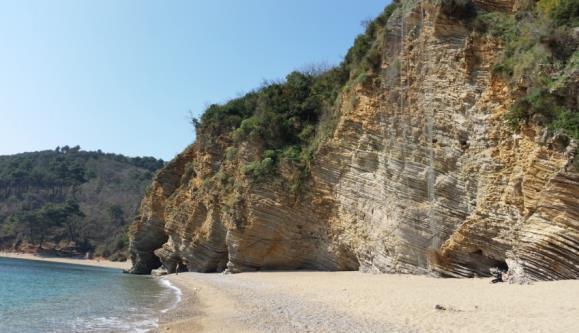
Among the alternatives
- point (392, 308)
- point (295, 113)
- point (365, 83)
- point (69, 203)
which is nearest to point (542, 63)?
point (365, 83)

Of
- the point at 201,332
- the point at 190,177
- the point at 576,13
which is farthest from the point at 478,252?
the point at 190,177

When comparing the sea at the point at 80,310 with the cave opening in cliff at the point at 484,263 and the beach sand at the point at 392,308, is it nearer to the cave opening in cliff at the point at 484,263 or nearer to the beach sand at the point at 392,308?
the beach sand at the point at 392,308

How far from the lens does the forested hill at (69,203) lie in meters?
73.9

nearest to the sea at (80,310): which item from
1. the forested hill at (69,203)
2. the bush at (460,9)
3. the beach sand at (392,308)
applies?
the beach sand at (392,308)

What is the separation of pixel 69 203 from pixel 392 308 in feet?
249

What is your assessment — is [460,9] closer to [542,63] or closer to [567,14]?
[567,14]

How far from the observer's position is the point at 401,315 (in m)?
10.1

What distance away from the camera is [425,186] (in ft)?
58.9

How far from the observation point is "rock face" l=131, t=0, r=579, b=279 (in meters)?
13.5

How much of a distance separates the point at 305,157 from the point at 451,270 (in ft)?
37.2

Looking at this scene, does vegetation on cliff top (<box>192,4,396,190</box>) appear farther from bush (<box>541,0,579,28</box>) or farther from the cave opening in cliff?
the cave opening in cliff

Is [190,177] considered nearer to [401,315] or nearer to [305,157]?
[305,157]

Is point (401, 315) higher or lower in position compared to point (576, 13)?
lower

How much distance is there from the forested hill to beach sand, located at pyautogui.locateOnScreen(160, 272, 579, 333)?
61765 millimetres
